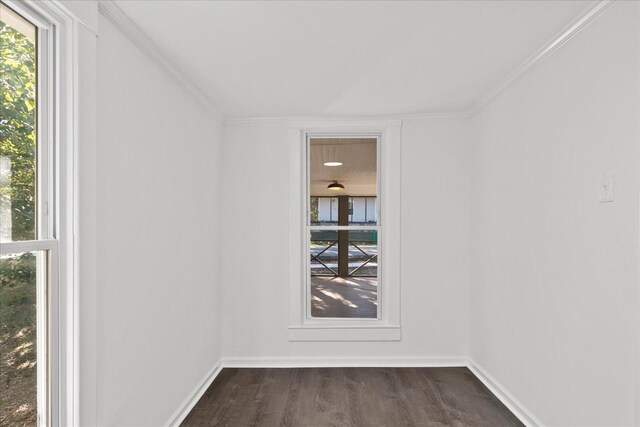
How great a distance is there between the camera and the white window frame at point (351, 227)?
402cm

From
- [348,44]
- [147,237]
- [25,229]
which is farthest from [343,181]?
[25,229]

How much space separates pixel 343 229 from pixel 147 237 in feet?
6.96

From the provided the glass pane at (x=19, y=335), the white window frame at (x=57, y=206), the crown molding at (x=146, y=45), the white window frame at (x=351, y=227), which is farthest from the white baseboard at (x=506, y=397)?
the crown molding at (x=146, y=45)

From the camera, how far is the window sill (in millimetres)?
4027

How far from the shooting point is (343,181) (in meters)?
4.22

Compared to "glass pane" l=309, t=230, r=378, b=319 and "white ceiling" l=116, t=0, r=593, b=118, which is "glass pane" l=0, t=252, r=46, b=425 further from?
"glass pane" l=309, t=230, r=378, b=319

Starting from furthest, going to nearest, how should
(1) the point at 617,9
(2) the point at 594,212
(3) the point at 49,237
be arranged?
(2) the point at 594,212
(1) the point at 617,9
(3) the point at 49,237

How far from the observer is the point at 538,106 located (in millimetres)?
2652

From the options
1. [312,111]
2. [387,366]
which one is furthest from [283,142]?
[387,366]

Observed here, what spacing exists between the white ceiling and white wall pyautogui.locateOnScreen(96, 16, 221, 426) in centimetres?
28

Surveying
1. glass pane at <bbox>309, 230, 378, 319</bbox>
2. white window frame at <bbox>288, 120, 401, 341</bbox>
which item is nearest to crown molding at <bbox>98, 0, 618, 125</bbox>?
white window frame at <bbox>288, 120, 401, 341</bbox>

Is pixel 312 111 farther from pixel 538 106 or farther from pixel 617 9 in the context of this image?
pixel 617 9

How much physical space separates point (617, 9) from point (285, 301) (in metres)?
3.25

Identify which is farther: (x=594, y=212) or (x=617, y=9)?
(x=594, y=212)
